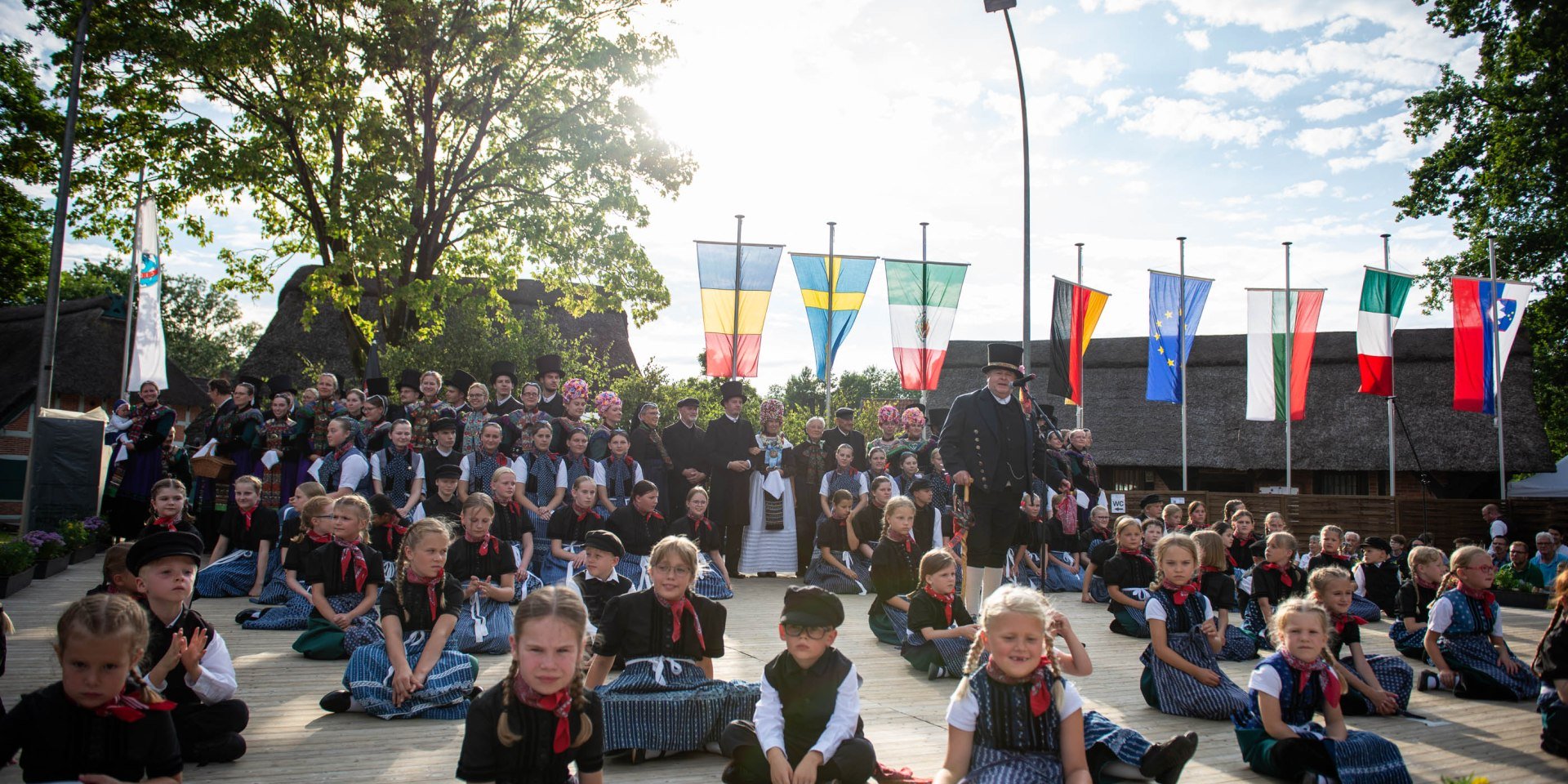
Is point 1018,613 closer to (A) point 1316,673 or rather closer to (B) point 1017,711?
(B) point 1017,711

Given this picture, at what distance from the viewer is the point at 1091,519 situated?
1223 cm

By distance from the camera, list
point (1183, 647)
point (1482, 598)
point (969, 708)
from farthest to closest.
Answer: point (1482, 598)
point (1183, 647)
point (969, 708)

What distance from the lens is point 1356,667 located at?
18.7 ft

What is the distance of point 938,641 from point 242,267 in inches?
713

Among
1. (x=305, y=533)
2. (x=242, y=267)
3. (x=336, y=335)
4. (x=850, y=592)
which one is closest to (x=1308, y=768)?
(x=305, y=533)

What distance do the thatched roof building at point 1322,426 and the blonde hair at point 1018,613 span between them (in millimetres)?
23709

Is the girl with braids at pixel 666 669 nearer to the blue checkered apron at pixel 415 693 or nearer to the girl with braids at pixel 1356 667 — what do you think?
the blue checkered apron at pixel 415 693

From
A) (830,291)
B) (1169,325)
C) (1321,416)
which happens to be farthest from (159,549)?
(1321,416)

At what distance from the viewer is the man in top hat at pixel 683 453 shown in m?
12.2

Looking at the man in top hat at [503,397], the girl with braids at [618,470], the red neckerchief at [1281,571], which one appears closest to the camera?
the red neckerchief at [1281,571]

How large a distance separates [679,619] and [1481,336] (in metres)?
21.1

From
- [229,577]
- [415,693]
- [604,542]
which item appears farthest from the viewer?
[229,577]

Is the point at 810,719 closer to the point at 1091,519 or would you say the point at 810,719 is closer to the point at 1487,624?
the point at 1487,624

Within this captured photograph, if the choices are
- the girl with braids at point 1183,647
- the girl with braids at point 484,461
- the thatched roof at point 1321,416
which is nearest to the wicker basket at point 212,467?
the girl with braids at point 484,461
